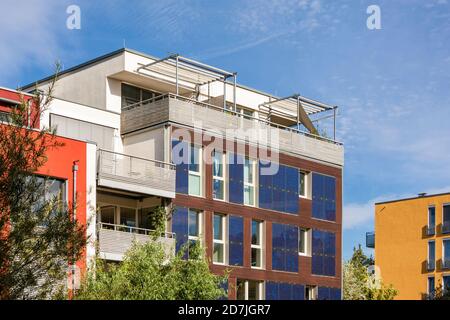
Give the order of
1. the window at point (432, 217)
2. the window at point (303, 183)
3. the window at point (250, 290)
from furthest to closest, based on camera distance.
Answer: the window at point (432, 217) → the window at point (303, 183) → the window at point (250, 290)

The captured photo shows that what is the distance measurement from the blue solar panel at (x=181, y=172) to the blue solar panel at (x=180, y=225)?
781mm

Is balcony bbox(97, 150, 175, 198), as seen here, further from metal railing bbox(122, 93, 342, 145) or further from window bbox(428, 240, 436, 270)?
window bbox(428, 240, 436, 270)

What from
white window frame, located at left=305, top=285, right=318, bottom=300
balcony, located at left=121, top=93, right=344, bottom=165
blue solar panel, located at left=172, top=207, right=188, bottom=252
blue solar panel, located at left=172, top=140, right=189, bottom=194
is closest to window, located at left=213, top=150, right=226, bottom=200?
balcony, located at left=121, top=93, right=344, bottom=165

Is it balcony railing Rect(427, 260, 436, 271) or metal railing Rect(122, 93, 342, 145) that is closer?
metal railing Rect(122, 93, 342, 145)

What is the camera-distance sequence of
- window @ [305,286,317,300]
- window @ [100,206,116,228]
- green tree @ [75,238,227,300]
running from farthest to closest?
window @ [305,286,317,300]
window @ [100,206,116,228]
green tree @ [75,238,227,300]

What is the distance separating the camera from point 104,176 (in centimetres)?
3312

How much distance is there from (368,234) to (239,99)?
33354 mm

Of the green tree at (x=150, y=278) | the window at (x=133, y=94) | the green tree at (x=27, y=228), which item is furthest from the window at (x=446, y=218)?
the green tree at (x=27, y=228)

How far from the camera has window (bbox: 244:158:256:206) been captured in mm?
39844

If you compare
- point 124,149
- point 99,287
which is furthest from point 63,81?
point 99,287

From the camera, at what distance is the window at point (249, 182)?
3984cm

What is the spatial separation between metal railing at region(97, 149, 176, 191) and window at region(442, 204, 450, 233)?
3474 cm

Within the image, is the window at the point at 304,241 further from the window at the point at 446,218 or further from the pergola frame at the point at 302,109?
the window at the point at 446,218

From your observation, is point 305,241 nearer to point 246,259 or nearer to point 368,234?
point 246,259
